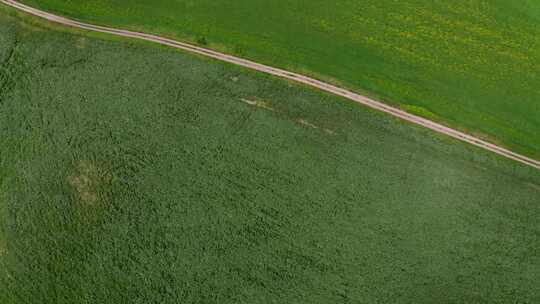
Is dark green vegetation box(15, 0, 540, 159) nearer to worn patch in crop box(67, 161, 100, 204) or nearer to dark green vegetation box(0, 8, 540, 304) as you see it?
dark green vegetation box(0, 8, 540, 304)

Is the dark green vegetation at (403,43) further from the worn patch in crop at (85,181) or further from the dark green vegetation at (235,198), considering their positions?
the worn patch in crop at (85,181)

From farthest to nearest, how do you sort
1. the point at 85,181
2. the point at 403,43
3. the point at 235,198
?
the point at 403,43 → the point at 85,181 → the point at 235,198

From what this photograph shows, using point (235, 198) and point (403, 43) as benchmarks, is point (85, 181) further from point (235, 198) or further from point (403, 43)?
point (403, 43)

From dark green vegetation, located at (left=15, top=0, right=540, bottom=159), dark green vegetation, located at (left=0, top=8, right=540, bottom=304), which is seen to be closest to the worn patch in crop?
dark green vegetation, located at (left=0, top=8, right=540, bottom=304)

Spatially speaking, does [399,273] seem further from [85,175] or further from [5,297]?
[5,297]

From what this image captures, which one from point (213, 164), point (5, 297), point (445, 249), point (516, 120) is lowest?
point (5, 297)

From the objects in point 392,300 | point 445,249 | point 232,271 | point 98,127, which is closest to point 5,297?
point 98,127

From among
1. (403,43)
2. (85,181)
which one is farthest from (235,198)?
(403,43)
